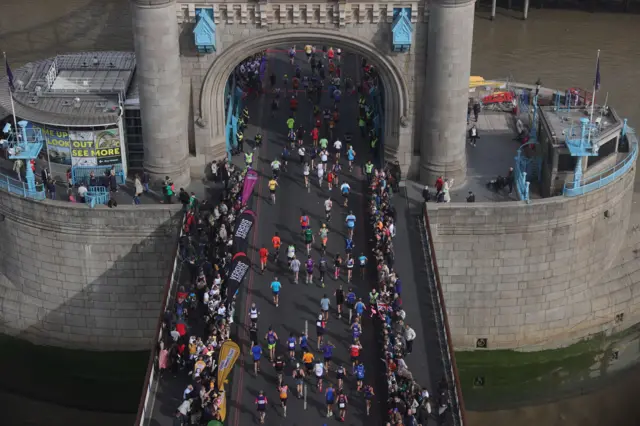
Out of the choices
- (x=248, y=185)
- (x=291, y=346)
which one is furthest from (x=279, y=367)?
(x=248, y=185)

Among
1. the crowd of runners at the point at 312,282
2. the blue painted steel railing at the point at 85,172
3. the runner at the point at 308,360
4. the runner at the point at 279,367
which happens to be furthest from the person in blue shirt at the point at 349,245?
the blue painted steel railing at the point at 85,172

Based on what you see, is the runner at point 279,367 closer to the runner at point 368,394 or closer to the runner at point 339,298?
the runner at point 368,394

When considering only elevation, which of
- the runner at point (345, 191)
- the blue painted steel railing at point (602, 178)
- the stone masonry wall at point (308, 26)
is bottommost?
the runner at point (345, 191)

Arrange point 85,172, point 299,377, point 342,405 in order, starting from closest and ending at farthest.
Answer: point 342,405, point 299,377, point 85,172

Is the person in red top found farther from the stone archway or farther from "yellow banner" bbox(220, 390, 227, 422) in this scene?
"yellow banner" bbox(220, 390, 227, 422)

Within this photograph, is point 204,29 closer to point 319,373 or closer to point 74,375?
point 74,375

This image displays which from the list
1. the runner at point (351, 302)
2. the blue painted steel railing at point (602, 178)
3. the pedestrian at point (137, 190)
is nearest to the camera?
the runner at point (351, 302)

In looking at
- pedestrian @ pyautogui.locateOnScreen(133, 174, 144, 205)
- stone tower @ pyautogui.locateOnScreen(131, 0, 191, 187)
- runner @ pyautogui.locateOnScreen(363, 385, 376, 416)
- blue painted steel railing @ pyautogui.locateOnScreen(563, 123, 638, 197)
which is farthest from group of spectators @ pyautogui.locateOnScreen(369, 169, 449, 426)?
pedestrian @ pyautogui.locateOnScreen(133, 174, 144, 205)
